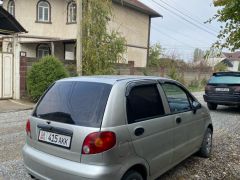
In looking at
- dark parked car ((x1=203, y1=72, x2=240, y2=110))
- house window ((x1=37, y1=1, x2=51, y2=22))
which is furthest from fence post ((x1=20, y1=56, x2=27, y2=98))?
house window ((x1=37, y1=1, x2=51, y2=22))

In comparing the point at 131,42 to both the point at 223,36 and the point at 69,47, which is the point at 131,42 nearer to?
the point at 69,47

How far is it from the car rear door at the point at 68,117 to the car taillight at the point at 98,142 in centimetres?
5

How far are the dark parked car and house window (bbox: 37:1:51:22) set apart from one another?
15.5 meters

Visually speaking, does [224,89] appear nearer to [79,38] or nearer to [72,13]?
[79,38]

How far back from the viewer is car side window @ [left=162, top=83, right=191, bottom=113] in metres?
4.58

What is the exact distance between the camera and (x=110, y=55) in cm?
1424

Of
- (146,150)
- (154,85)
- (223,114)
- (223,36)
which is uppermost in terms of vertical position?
(223,36)

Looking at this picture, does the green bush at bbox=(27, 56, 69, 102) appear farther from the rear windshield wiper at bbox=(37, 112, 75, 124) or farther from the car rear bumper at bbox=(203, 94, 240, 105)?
the rear windshield wiper at bbox=(37, 112, 75, 124)

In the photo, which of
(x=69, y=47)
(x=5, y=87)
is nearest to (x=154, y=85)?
(x=5, y=87)

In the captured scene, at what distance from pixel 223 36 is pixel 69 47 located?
16.9m

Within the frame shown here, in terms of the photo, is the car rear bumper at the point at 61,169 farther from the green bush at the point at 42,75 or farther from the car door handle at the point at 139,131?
the green bush at the point at 42,75

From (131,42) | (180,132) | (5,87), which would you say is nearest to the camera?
(180,132)

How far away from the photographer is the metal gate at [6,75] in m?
12.6

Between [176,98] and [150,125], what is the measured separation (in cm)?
121
